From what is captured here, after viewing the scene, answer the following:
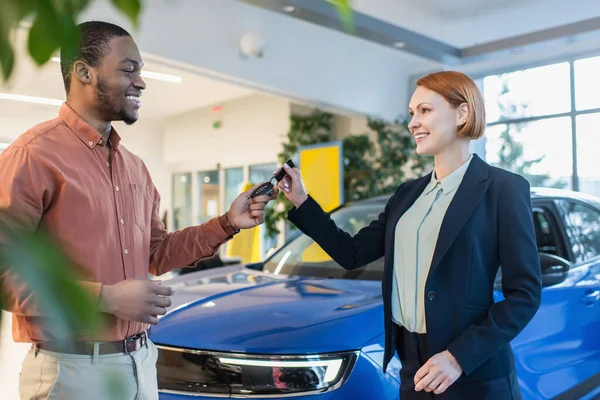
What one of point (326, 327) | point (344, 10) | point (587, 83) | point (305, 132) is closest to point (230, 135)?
point (305, 132)

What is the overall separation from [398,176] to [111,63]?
7634mm

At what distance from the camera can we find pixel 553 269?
2477 mm

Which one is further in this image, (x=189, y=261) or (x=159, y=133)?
(x=159, y=133)

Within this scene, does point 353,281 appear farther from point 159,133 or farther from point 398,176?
point 159,133

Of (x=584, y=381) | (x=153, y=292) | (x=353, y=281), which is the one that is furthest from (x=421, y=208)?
(x=584, y=381)

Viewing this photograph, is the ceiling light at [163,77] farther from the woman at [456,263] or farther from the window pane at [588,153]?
the woman at [456,263]

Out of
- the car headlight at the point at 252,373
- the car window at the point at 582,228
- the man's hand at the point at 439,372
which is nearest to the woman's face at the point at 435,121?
the man's hand at the point at 439,372

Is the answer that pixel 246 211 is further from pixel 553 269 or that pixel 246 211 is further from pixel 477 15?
pixel 477 15

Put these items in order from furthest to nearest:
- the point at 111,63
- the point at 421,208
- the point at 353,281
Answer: the point at 353,281
the point at 421,208
the point at 111,63

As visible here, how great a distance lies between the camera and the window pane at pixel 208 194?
45.9 feet

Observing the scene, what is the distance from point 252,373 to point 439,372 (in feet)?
2.35

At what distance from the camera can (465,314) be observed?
5.06 ft

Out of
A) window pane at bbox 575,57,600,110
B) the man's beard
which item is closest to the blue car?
the man's beard

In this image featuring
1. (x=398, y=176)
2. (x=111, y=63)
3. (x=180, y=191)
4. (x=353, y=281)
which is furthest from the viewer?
(x=180, y=191)
